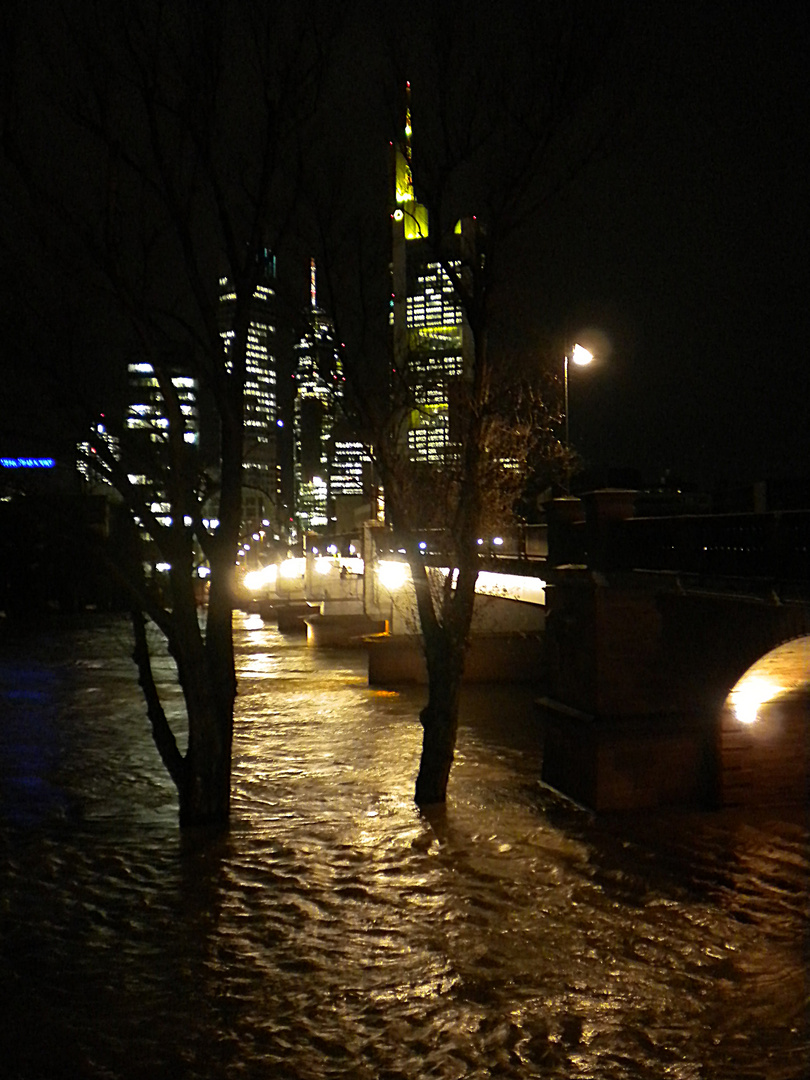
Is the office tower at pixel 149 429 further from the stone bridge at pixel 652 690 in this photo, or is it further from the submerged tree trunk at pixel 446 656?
the stone bridge at pixel 652 690

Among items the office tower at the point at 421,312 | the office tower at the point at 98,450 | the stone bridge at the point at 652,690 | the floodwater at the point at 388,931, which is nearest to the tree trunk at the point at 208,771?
the floodwater at the point at 388,931

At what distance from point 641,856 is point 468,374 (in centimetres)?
694

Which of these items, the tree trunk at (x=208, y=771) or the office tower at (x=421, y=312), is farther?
the office tower at (x=421, y=312)

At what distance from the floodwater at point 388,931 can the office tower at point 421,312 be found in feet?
18.8

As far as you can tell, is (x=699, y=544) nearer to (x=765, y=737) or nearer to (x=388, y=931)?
(x=765, y=737)

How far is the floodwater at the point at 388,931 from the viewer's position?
25.7 feet

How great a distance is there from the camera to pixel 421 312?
1588 cm

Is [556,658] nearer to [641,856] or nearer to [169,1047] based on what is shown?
[641,856]

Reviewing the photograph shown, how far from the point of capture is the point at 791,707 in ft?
48.7

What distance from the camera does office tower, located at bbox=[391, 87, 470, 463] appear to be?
45.2 ft

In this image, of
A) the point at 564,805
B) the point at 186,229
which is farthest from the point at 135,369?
the point at 564,805

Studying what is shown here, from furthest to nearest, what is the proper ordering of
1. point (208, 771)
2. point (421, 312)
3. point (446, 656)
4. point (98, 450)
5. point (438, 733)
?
point (421, 312)
point (438, 733)
point (446, 656)
point (208, 771)
point (98, 450)

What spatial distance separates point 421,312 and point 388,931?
9.05m

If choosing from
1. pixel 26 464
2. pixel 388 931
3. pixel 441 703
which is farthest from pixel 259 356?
pixel 388 931
